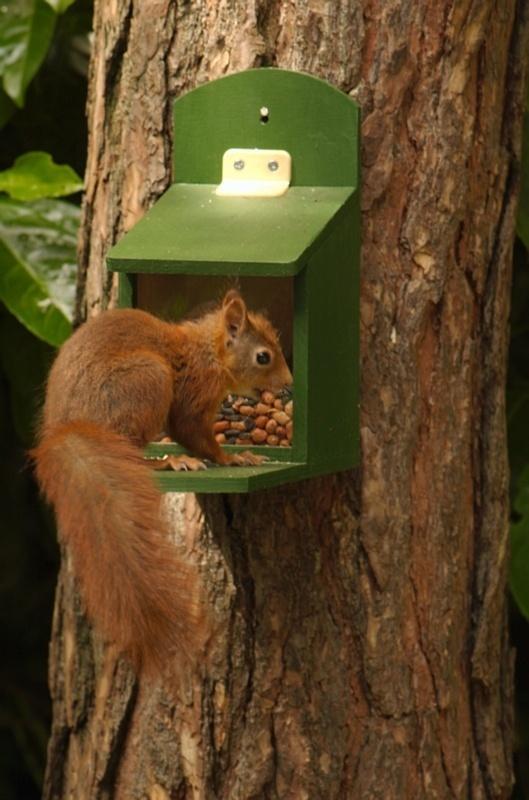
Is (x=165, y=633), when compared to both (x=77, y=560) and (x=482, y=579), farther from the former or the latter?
(x=482, y=579)

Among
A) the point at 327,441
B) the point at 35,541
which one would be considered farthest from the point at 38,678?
the point at 327,441

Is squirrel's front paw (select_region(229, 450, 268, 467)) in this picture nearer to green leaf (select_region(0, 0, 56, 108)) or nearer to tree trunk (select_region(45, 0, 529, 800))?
tree trunk (select_region(45, 0, 529, 800))

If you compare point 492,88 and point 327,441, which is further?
point 492,88

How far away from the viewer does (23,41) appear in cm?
316

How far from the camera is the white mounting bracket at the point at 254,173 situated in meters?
2.47

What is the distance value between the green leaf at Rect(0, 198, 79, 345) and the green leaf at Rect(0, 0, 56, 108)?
24 cm

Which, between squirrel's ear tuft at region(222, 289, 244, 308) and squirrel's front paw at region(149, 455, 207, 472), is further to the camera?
squirrel's ear tuft at region(222, 289, 244, 308)

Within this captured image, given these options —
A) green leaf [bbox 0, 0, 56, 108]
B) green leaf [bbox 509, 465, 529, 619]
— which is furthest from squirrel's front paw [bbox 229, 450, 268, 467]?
green leaf [bbox 0, 0, 56, 108]

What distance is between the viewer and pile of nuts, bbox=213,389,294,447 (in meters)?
2.42

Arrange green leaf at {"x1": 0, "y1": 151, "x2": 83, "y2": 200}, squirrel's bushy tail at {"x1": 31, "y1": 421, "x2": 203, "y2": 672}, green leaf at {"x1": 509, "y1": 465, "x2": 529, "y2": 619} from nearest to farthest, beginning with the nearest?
squirrel's bushy tail at {"x1": 31, "y1": 421, "x2": 203, "y2": 672} < green leaf at {"x1": 509, "y1": 465, "x2": 529, "y2": 619} < green leaf at {"x1": 0, "y1": 151, "x2": 83, "y2": 200}

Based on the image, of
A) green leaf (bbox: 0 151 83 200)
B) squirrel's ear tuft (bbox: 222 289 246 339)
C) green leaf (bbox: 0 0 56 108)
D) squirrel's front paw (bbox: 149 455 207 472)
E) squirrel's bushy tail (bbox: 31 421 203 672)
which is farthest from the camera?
green leaf (bbox: 0 0 56 108)

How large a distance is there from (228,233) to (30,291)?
0.78m

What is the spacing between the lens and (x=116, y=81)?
8.95ft

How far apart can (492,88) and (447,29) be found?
15 centimetres
